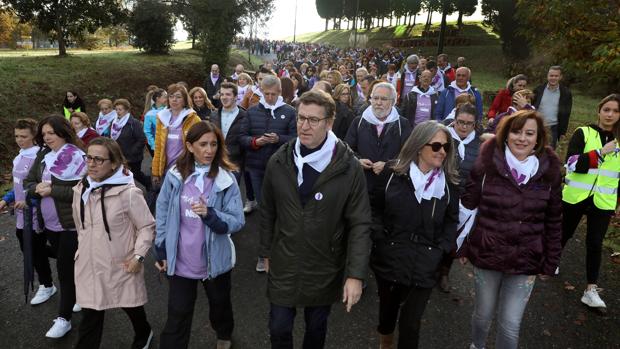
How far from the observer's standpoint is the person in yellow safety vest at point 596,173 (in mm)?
4238

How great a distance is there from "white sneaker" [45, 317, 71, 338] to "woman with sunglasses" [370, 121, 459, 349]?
3.15m

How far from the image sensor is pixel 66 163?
378 cm

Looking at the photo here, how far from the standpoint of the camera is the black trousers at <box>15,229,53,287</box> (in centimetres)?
426

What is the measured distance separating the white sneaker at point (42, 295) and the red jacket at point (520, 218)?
466cm

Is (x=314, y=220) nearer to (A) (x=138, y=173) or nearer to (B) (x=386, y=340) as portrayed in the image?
(B) (x=386, y=340)

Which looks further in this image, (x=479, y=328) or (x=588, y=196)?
(x=588, y=196)

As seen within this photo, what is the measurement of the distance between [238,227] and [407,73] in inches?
342

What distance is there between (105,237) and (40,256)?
1741mm

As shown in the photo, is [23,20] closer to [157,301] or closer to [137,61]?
[137,61]

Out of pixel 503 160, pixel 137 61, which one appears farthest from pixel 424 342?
pixel 137 61

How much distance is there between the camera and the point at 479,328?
3436 mm

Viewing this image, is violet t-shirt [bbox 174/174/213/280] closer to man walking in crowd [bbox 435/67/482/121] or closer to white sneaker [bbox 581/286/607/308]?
white sneaker [bbox 581/286/607/308]

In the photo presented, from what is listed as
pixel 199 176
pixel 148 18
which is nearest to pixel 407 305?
pixel 199 176

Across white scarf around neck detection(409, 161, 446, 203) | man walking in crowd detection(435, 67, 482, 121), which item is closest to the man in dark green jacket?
white scarf around neck detection(409, 161, 446, 203)
